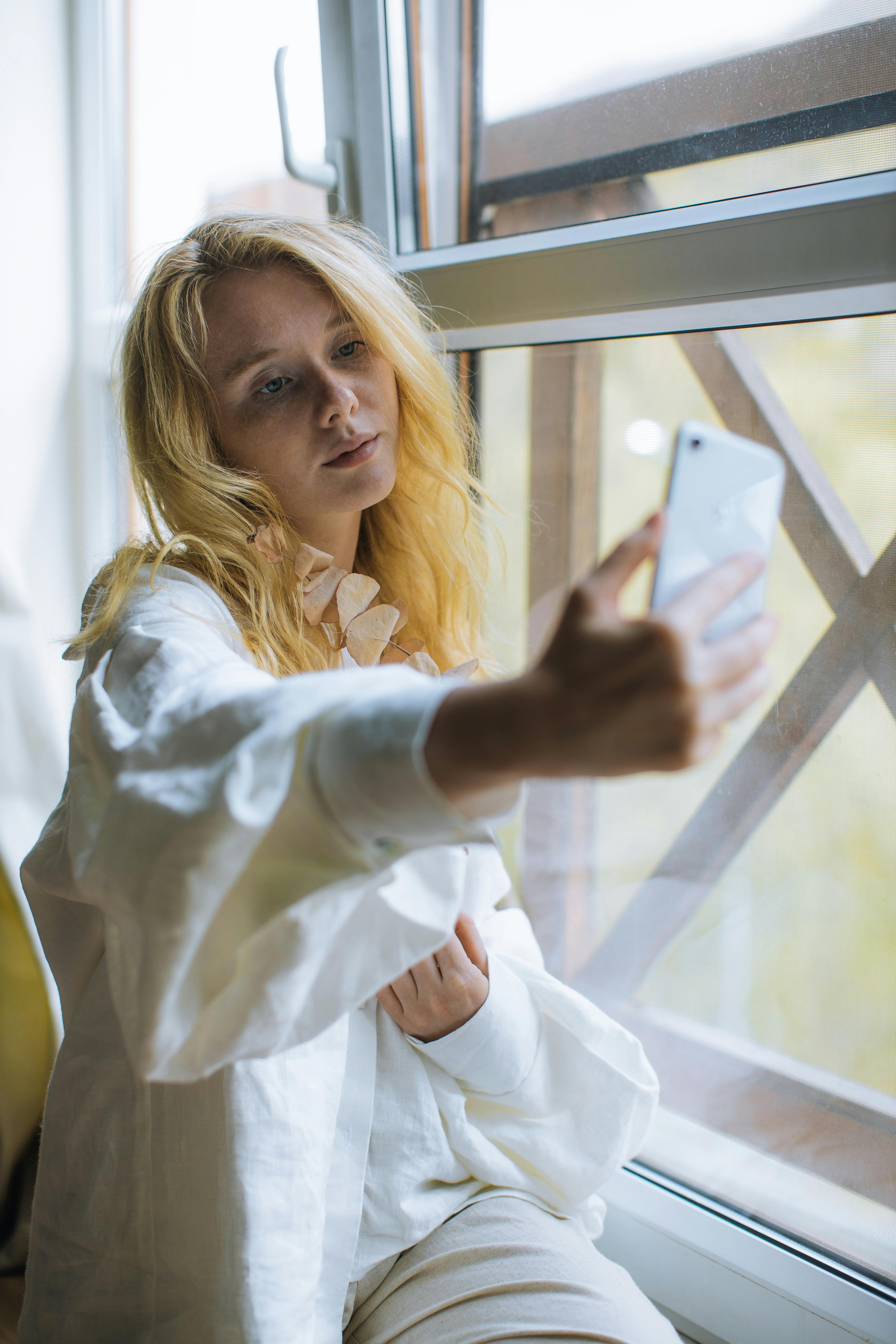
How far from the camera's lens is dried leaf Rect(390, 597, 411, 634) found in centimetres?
91

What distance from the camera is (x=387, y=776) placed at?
0.40m

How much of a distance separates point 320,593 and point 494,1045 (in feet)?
1.51

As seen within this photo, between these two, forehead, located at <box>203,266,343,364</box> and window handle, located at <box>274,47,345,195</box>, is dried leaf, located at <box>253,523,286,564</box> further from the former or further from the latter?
window handle, located at <box>274,47,345,195</box>

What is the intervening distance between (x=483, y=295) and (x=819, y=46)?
398mm

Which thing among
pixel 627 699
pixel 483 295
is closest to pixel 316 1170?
pixel 627 699

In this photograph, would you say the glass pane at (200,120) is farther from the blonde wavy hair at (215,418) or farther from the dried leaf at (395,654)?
the dried leaf at (395,654)

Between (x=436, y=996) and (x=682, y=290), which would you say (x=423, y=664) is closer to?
(x=436, y=996)

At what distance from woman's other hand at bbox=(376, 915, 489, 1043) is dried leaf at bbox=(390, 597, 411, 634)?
317 mm

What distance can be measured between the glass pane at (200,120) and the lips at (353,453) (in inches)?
24.8

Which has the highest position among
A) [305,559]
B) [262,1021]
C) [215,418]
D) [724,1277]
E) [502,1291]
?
[215,418]

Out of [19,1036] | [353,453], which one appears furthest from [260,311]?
[19,1036]

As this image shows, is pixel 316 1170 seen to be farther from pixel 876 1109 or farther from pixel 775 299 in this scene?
pixel 775 299

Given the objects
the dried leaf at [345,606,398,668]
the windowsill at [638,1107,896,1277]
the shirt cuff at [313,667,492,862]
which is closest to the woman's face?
the dried leaf at [345,606,398,668]

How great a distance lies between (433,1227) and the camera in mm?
→ 787
